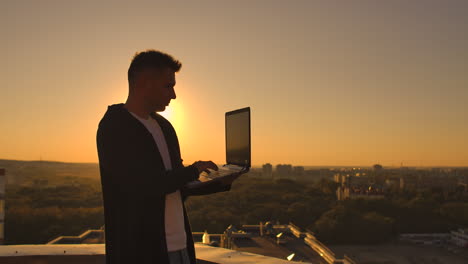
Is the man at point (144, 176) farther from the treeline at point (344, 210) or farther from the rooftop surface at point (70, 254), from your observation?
the treeline at point (344, 210)

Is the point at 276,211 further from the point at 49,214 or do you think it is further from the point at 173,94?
the point at 173,94

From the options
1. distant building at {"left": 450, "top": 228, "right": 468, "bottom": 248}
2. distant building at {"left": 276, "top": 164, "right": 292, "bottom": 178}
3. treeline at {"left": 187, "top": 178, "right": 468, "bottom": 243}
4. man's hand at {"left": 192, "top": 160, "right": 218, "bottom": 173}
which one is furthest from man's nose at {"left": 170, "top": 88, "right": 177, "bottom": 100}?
distant building at {"left": 276, "top": 164, "right": 292, "bottom": 178}

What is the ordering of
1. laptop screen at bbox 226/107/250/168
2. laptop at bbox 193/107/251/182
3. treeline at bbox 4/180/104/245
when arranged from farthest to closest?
treeline at bbox 4/180/104/245 → laptop screen at bbox 226/107/250/168 → laptop at bbox 193/107/251/182

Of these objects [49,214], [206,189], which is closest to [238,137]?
[206,189]

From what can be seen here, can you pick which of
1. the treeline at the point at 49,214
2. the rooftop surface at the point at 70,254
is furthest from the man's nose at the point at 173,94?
the treeline at the point at 49,214

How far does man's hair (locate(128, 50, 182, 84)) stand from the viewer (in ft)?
4.57

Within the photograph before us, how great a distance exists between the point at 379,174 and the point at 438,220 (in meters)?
19.6

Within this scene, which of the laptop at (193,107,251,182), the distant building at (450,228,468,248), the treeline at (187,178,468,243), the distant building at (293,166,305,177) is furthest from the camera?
the distant building at (293,166,305,177)

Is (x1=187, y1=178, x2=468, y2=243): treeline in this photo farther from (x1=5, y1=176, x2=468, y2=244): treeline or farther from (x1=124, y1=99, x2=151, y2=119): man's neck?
(x1=124, y1=99, x2=151, y2=119): man's neck

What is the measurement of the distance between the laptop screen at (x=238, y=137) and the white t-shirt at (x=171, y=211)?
0.26m

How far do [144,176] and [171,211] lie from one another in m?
0.18

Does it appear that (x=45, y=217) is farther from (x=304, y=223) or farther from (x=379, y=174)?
(x=379, y=174)

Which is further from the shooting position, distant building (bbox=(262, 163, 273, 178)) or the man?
distant building (bbox=(262, 163, 273, 178))

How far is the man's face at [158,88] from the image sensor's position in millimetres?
1381
